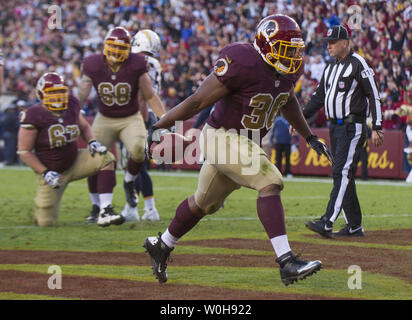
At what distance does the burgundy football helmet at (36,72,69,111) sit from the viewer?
837 centimetres

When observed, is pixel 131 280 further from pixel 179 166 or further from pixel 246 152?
pixel 179 166

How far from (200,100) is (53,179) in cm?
335

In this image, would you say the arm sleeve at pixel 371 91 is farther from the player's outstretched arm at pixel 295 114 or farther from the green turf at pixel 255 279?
the green turf at pixel 255 279

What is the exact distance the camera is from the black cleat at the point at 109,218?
7.66m

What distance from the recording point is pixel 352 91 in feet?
24.7

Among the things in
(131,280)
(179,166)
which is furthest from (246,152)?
(179,166)

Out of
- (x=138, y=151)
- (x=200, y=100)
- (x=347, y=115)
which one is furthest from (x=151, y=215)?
(x=200, y=100)

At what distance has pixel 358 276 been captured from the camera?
5270 mm

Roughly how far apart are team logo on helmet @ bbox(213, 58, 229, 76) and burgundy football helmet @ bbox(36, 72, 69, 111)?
12.7ft

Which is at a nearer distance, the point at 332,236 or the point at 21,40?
the point at 332,236

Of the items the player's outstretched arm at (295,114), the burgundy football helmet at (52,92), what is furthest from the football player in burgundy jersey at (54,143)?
the player's outstretched arm at (295,114)

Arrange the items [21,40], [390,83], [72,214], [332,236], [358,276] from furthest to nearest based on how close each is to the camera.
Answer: [21,40]
[390,83]
[72,214]
[332,236]
[358,276]

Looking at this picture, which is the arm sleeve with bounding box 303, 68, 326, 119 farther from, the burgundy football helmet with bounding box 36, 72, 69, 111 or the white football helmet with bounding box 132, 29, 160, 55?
the burgundy football helmet with bounding box 36, 72, 69, 111
